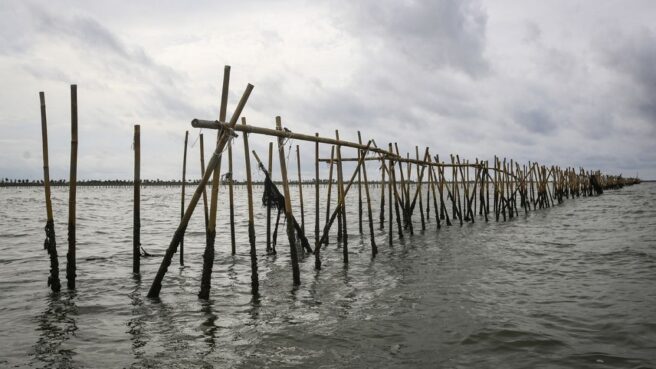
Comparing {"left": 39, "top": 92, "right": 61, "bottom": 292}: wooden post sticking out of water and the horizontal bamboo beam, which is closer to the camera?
the horizontal bamboo beam

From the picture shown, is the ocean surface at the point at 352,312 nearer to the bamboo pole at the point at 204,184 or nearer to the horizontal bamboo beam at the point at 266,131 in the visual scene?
the bamboo pole at the point at 204,184

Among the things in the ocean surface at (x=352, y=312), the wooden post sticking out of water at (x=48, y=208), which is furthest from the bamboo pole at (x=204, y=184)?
the wooden post sticking out of water at (x=48, y=208)

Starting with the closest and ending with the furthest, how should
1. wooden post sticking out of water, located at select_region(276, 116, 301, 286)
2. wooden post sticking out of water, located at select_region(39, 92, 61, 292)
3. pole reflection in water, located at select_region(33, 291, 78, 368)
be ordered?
pole reflection in water, located at select_region(33, 291, 78, 368)
wooden post sticking out of water, located at select_region(39, 92, 61, 292)
wooden post sticking out of water, located at select_region(276, 116, 301, 286)

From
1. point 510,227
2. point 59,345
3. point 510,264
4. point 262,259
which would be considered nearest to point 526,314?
point 510,264

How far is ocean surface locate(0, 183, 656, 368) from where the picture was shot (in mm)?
4891

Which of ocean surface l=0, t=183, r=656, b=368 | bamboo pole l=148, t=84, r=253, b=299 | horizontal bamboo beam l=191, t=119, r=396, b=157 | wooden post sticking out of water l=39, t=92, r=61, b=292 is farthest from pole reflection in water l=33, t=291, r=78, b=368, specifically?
horizontal bamboo beam l=191, t=119, r=396, b=157

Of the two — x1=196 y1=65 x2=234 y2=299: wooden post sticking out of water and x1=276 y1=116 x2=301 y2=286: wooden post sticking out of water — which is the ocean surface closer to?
x1=276 y1=116 x2=301 y2=286: wooden post sticking out of water

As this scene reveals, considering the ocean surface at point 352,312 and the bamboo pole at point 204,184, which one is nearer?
the ocean surface at point 352,312

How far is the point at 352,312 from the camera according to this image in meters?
6.58

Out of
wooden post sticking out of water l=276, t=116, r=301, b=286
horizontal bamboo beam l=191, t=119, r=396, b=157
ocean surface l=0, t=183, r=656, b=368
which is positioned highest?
horizontal bamboo beam l=191, t=119, r=396, b=157

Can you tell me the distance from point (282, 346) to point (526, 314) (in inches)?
138

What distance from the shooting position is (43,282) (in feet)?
28.2

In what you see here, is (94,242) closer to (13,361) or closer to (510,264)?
(13,361)

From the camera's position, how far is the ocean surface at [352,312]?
4891mm
